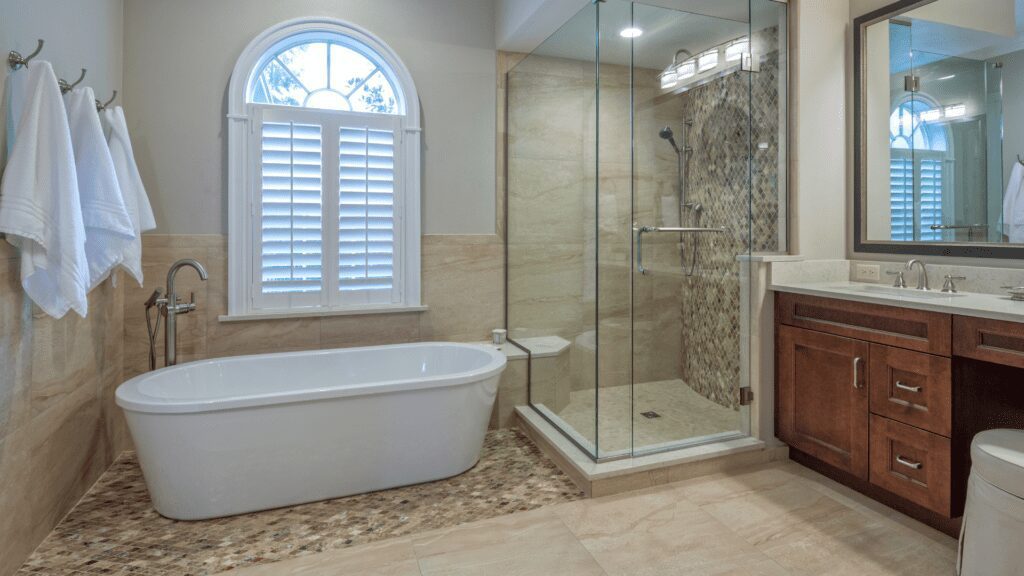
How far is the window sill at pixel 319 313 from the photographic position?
3.07 m

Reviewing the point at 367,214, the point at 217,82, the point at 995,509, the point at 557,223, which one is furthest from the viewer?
the point at 367,214

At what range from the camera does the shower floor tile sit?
2660 millimetres

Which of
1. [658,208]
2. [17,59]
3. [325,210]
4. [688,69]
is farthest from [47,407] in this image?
[688,69]

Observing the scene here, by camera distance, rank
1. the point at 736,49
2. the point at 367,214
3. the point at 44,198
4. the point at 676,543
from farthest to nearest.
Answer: the point at 367,214 < the point at 736,49 < the point at 676,543 < the point at 44,198

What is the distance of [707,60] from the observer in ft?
9.25

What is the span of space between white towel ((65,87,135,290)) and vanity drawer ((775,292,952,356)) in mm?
2969

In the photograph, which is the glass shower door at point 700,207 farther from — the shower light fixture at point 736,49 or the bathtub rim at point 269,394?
the bathtub rim at point 269,394

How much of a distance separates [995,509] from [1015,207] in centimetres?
130

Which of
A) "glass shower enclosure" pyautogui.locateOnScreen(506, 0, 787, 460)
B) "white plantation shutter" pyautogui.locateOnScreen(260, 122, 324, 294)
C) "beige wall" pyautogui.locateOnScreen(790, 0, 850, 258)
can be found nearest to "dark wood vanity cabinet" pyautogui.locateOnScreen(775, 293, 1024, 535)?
"glass shower enclosure" pyautogui.locateOnScreen(506, 0, 787, 460)

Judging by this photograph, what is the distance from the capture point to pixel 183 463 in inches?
86.5

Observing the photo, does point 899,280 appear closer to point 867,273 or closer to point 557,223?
point 867,273

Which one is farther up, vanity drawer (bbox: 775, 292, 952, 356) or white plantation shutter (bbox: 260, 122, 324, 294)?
white plantation shutter (bbox: 260, 122, 324, 294)

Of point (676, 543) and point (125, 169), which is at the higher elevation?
point (125, 169)

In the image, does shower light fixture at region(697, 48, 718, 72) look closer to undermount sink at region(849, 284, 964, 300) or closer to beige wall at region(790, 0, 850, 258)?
beige wall at region(790, 0, 850, 258)
